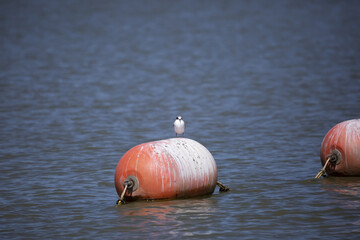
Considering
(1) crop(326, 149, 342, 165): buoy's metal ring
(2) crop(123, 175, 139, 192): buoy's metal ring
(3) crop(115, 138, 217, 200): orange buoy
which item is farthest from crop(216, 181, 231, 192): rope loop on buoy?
(1) crop(326, 149, 342, 165): buoy's metal ring

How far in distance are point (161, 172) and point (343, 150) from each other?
5823mm

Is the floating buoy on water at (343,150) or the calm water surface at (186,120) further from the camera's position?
the floating buoy on water at (343,150)

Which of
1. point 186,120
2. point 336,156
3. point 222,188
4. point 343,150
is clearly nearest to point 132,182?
point 222,188

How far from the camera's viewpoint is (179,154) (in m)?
19.3

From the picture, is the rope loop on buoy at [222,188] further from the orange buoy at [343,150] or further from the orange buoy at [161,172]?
the orange buoy at [343,150]

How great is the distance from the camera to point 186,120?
3762cm

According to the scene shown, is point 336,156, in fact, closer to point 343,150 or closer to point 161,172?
point 343,150

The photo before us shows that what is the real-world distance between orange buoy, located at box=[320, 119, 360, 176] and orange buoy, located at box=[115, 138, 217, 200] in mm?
4122

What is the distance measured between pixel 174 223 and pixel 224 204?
2.44 meters

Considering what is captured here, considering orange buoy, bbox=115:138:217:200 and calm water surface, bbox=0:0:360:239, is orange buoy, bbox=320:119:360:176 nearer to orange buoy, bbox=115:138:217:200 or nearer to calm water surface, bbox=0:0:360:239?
calm water surface, bbox=0:0:360:239

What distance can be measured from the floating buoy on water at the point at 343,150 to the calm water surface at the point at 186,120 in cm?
41

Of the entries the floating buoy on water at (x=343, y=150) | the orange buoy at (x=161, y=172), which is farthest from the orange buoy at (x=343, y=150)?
the orange buoy at (x=161, y=172)

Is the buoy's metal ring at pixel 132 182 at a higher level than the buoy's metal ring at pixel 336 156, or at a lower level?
lower

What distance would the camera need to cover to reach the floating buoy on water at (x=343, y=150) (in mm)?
21094
